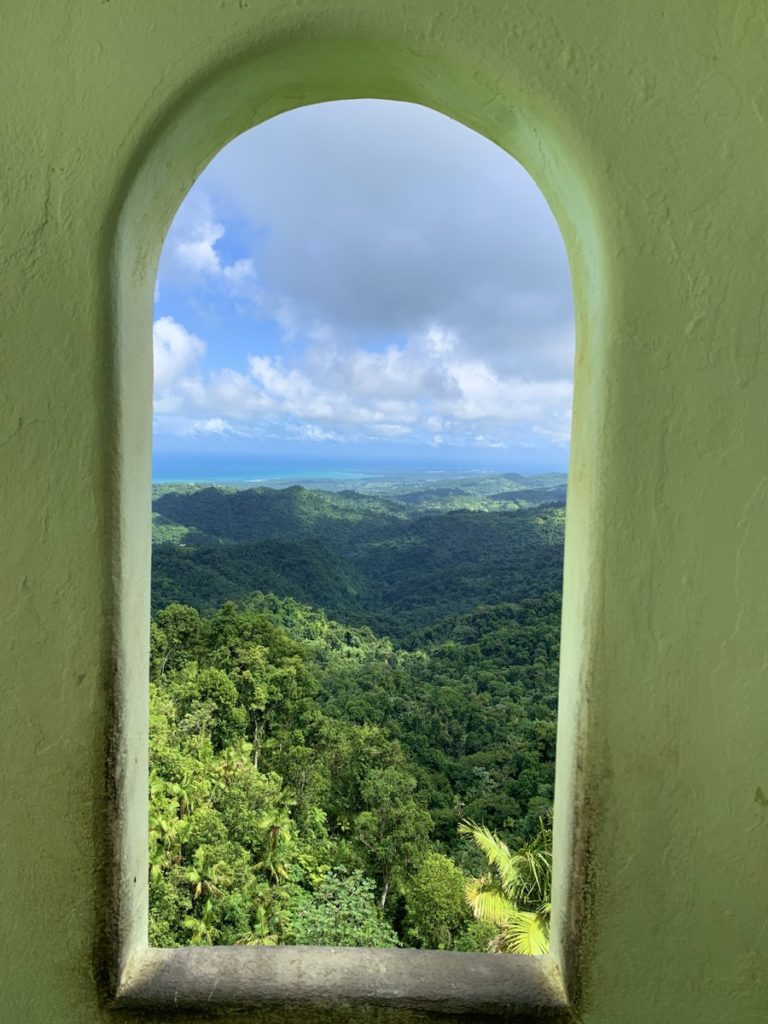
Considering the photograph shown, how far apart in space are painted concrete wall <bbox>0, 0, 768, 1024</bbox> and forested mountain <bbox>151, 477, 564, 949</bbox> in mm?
10422

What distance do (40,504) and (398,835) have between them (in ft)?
51.6

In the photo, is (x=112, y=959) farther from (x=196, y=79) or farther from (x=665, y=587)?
(x=196, y=79)

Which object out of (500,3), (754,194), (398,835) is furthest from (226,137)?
(398,835)

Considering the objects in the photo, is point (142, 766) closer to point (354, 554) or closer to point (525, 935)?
point (525, 935)

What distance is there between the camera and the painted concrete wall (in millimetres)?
1093

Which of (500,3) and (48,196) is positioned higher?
(500,3)

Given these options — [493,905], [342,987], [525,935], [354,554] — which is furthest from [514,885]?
[354,554]

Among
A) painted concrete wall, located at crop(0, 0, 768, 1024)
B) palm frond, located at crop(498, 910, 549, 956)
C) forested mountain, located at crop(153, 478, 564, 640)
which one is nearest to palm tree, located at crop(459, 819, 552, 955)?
palm frond, located at crop(498, 910, 549, 956)

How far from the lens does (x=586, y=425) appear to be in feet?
3.87

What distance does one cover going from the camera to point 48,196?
110 centimetres

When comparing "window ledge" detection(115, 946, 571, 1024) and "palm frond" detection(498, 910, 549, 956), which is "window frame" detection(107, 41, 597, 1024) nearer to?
"window ledge" detection(115, 946, 571, 1024)

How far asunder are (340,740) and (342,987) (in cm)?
1654

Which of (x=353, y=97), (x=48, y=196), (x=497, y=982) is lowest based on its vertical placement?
(x=497, y=982)

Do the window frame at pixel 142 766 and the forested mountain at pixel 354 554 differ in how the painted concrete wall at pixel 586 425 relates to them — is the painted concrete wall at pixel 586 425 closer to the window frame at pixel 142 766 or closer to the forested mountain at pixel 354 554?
the window frame at pixel 142 766
